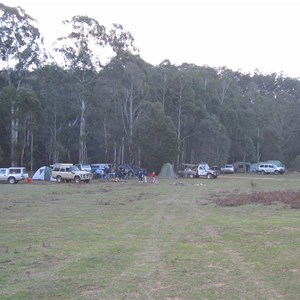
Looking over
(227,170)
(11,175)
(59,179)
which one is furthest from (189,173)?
(11,175)

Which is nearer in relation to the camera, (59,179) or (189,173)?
(59,179)

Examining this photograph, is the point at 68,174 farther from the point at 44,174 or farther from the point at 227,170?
the point at 227,170

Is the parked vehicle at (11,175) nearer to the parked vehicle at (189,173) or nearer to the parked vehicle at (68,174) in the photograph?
the parked vehicle at (68,174)

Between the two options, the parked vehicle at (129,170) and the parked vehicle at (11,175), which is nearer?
the parked vehicle at (11,175)

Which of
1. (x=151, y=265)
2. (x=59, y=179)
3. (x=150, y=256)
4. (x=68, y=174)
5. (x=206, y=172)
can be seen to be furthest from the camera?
(x=206, y=172)

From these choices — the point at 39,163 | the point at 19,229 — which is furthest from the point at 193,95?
the point at 19,229

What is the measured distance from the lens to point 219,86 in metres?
83.7

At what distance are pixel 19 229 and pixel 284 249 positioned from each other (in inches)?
309

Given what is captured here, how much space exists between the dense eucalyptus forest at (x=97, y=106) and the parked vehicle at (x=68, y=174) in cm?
1211

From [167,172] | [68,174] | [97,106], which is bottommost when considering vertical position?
[68,174]

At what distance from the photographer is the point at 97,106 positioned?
210ft

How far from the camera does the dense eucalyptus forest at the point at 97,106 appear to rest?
6075 centimetres

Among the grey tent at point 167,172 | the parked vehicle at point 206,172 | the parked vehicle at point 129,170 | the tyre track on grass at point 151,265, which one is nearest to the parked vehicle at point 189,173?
the parked vehicle at point 206,172

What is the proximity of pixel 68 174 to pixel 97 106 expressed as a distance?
17.9 meters
